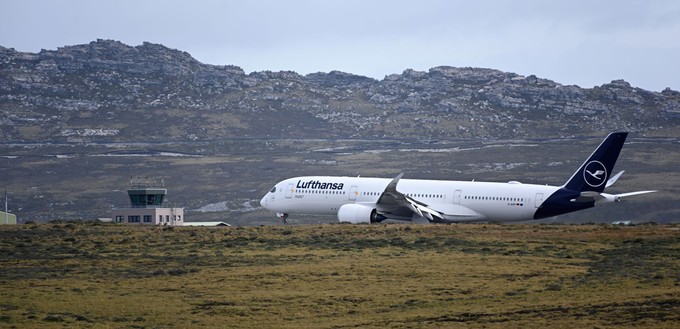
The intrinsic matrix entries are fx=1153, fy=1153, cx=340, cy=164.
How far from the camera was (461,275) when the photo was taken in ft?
164

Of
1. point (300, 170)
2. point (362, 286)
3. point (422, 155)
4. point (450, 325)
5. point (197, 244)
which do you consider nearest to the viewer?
point (450, 325)

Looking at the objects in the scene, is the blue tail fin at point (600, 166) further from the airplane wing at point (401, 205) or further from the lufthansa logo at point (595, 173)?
the airplane wing at point (401, 205)

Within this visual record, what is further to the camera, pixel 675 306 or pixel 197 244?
pixel 197 244

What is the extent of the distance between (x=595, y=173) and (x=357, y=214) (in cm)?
1569

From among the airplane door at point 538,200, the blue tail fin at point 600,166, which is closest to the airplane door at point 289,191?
the airplane door at point 538,200

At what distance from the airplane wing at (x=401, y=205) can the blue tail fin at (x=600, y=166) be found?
31.8 feet

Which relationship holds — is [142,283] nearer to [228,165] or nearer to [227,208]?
[227,208]

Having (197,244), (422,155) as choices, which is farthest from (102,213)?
(197,244)

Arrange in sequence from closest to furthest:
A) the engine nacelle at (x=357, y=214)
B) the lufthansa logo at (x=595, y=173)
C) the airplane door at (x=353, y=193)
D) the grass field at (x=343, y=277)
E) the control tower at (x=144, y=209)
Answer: the grass field at (x=343, y=277), the lufthansa logo at (x=595, y=173), the engine nacelle at (x=357, y=214), the airplane door at (x=353, y=193), the control tower at (x=144, y=209)

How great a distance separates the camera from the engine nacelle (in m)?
76.4

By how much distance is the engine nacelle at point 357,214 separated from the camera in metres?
76.4

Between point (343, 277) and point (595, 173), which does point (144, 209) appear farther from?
point (343, 277)

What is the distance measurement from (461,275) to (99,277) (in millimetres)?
15770

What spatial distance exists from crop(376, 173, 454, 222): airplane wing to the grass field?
4.93 metres
